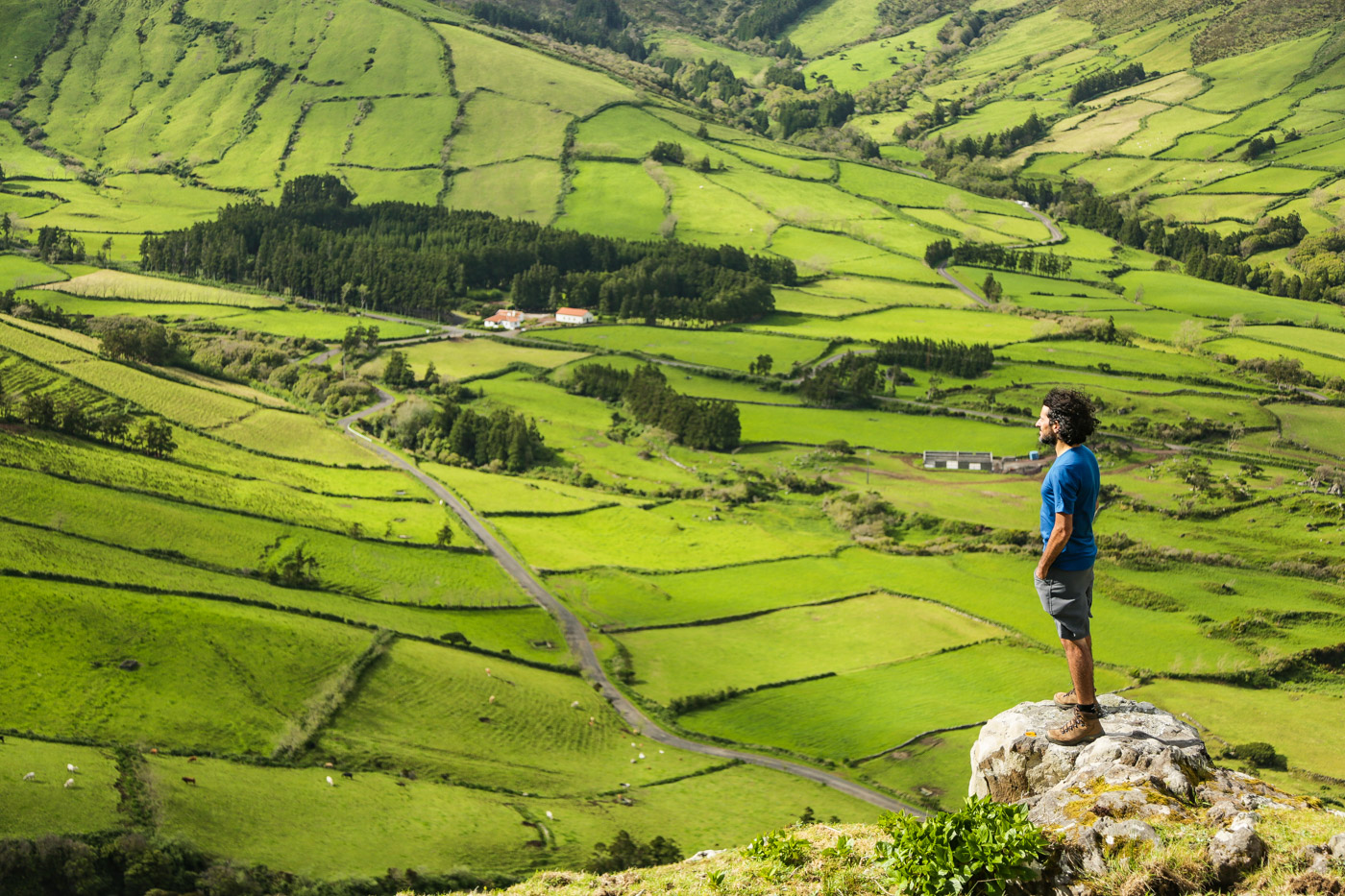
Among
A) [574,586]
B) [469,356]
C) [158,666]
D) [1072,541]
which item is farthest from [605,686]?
[469,356]

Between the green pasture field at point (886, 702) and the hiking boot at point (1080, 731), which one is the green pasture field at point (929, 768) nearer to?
the green pasture field at point (886, 702)

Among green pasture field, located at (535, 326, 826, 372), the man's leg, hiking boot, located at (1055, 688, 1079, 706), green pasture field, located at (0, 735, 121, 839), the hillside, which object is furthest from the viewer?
green pasture field, located at (535, 326, 826, 372)

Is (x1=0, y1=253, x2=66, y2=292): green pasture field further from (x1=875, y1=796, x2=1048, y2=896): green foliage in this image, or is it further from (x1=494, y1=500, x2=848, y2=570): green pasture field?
(x1=875, y1=796, x2=1048, y2=896): green foliage

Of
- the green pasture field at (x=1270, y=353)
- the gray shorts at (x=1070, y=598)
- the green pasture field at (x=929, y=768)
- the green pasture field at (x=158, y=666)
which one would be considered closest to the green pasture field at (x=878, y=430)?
the green pasture field at (x=1270, y=353)

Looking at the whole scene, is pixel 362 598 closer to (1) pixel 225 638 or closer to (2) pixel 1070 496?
(1) pixel 225 638

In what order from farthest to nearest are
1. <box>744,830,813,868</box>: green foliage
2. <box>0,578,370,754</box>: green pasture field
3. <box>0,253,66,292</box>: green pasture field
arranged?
<box>0,253,66,292</box>: green pasture field < <box>0,578,370,754</box>: green pasture field < <box>744,830,813,868</box>: green foliage

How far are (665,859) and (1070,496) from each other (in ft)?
116

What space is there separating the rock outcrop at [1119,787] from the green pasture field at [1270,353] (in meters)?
174

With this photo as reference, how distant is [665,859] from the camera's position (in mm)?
46625

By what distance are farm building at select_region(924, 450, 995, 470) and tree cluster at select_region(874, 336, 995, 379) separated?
34.7 m

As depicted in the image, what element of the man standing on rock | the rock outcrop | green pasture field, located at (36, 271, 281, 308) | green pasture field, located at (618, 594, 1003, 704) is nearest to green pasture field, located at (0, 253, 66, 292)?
green pasture field, located at (36, 271, 281, 308)

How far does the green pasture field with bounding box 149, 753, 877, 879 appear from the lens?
131 ft

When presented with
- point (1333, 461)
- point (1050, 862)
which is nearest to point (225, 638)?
point (1050, 862)

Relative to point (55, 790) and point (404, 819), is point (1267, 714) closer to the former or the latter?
point (404, 819)
